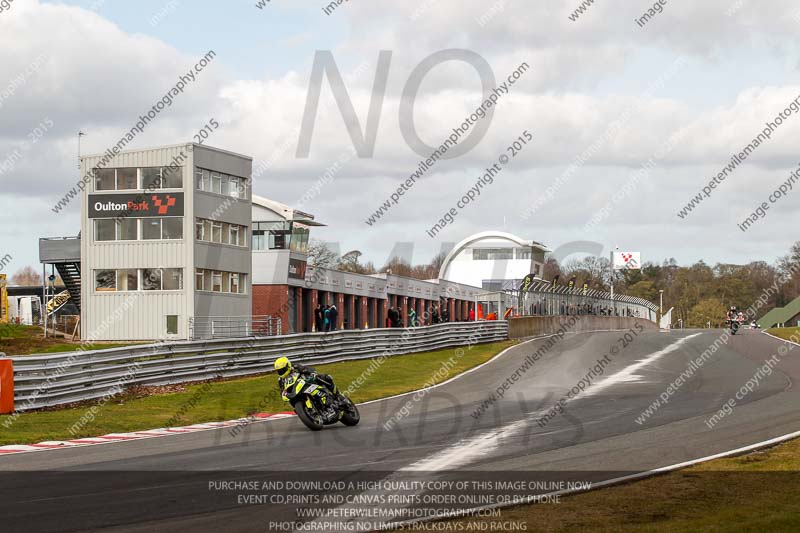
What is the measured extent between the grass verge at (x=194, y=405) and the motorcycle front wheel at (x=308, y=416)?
10.8ft

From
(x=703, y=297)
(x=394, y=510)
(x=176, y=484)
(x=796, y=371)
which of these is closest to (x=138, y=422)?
(x=176, y=484)

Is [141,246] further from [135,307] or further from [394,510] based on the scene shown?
[394,510]

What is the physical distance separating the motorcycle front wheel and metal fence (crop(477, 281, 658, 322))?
3396cm

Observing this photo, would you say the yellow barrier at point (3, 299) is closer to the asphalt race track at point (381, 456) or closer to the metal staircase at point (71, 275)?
the metal staircase at point (71, 275)

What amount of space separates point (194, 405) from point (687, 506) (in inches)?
533

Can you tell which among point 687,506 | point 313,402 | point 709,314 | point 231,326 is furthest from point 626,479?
point 709,314

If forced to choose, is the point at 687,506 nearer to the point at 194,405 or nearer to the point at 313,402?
the point at 313,402

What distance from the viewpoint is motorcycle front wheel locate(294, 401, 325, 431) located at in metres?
15.7

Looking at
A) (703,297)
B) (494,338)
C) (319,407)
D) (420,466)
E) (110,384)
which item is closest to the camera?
(420,466)

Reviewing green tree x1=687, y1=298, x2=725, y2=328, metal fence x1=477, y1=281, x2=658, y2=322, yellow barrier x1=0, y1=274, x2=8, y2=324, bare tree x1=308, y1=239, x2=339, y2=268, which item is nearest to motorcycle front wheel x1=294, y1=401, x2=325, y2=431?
Answer: metal fence x1=477, y1=281, x2=658, y2=322

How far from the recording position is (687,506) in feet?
29.5

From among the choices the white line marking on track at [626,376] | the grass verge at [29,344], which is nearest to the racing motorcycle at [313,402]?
the white line marking on track at [626,376]

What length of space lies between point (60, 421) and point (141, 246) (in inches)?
1026

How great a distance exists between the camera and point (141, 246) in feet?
141
